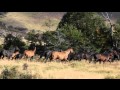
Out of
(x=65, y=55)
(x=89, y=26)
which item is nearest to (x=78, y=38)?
(x=89, y=26)

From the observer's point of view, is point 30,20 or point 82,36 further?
point 30,20

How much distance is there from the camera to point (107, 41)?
3616cm

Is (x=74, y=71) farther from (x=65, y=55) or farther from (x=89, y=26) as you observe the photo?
(x=89, y=26)

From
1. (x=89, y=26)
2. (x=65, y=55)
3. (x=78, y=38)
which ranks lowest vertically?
(x=65, y=55)

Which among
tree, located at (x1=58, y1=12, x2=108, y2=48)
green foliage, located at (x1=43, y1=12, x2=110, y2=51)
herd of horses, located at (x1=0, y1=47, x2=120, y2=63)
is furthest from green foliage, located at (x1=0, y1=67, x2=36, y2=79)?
tree, located at (x1=58, y1=12, x2=108, y2=48)

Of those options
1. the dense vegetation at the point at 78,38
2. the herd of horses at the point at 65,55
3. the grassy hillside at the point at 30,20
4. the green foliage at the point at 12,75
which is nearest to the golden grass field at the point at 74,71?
the green foliage at the point at 12,75

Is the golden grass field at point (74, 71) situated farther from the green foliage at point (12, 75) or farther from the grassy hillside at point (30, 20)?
the grassy hillside at point (30, 20)

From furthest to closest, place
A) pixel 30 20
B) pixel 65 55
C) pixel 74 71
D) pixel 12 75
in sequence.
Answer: pixel 30 20 < pixel 65 55 < pixel 74 71 < pixel 12 75

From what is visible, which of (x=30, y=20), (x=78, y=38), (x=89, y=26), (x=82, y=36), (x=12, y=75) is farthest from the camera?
(x=30, y=20)

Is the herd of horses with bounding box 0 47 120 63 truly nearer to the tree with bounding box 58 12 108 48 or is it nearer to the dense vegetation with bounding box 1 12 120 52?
the dense vegetation with bounding box 1 12 120 52

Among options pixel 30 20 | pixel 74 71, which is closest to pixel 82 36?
pixel 74 71

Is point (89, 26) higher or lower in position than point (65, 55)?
higher
